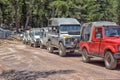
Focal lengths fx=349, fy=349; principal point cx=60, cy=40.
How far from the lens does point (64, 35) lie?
2580 centimetres

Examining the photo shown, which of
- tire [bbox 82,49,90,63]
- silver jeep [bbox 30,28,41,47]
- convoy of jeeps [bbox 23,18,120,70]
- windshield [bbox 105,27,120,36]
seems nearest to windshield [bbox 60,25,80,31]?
convoy of jeeps [bbox 23,18,120,70]

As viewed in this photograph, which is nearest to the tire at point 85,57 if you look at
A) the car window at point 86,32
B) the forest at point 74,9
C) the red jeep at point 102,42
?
the red jeep at point 102,42

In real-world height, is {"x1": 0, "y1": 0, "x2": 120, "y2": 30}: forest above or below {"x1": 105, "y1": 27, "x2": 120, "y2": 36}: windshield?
above

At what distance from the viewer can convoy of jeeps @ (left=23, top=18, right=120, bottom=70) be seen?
16.8 meters

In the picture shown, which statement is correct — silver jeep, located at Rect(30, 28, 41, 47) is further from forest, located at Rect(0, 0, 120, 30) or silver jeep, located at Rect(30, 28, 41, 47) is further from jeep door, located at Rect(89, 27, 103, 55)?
jeep door, located at Rect(89, 27, 103, 55)

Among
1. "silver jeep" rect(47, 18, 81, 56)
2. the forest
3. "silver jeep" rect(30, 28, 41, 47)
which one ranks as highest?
the forest

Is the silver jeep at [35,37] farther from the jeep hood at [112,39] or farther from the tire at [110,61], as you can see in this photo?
the tire at [110,61]

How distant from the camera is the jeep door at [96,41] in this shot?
18356mm

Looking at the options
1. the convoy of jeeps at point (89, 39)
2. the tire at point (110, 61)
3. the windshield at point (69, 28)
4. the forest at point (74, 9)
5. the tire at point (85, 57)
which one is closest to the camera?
the tire at point (110, 61)

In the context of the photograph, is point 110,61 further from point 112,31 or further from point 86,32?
point 86,32

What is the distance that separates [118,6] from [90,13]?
26.1ft

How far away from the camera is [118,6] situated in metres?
66.2

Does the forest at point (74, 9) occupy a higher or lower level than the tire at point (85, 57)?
higher

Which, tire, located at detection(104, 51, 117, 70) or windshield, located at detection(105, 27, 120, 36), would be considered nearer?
tire, located at detection(104, 51, 117, 70)
